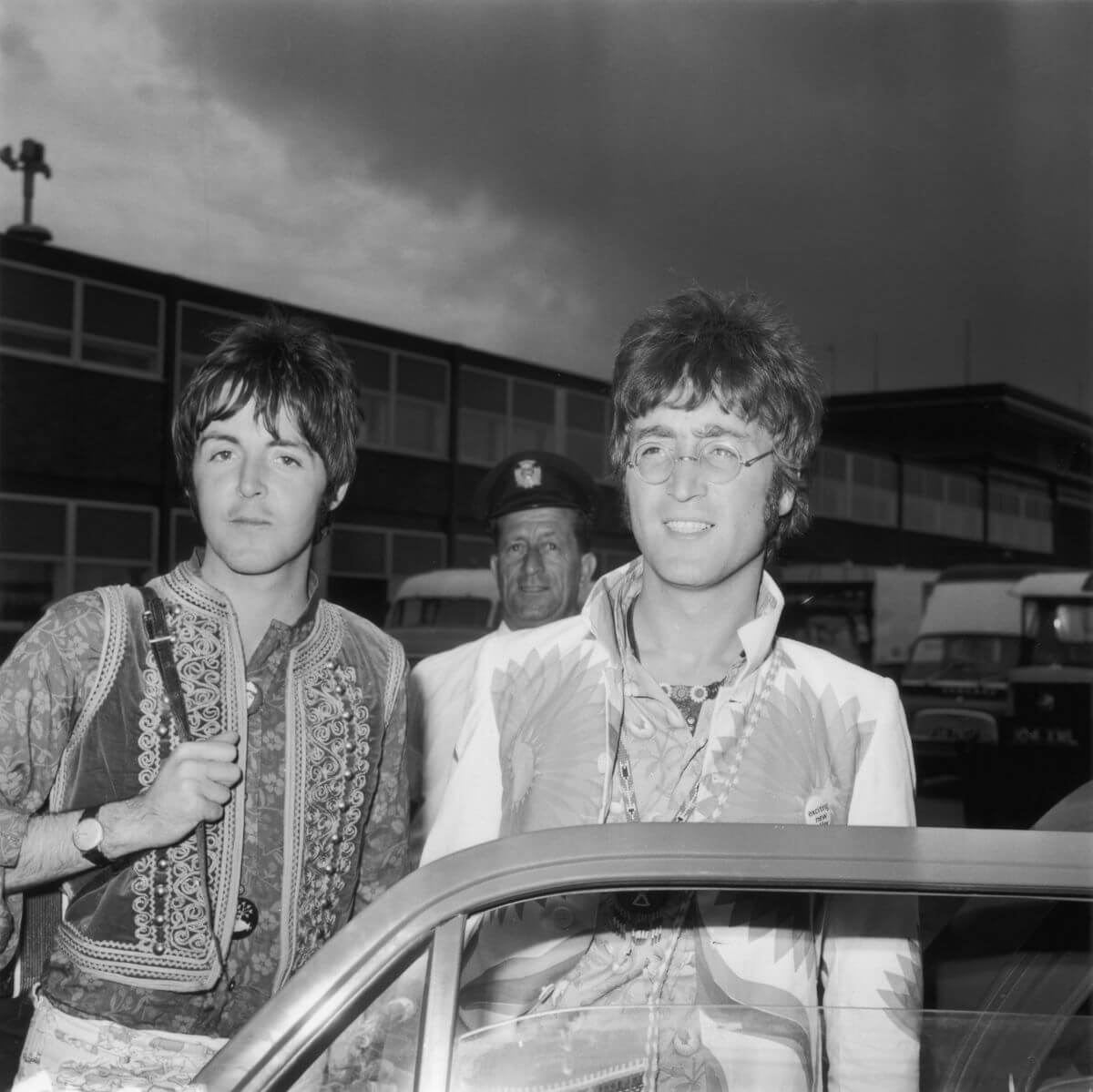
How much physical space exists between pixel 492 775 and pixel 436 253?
A: 230 cm

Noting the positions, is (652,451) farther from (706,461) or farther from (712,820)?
(712,820)

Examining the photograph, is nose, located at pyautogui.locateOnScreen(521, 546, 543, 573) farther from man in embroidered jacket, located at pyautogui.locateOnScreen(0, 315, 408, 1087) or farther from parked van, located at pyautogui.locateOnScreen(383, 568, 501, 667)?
parked van, located at pyautogui.locateOnScreen(383, 568, 501, 667)

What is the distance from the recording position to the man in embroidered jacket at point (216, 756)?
1.15 meters

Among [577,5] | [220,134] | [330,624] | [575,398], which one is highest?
[577,5]

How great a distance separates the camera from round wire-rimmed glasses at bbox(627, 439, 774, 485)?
1.27 meters

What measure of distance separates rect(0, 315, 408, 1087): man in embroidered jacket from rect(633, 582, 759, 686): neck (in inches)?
13.2

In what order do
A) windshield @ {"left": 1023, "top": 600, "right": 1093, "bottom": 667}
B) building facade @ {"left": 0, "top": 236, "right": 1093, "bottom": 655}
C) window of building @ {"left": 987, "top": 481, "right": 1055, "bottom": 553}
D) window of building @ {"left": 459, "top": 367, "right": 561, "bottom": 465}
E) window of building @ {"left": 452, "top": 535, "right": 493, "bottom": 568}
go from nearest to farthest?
1. building facade @ {"left": 0, "top": 236, "right": 1093, "bottom": 655}
2. window of building @ {"left": 459, "top": 367, "right": 561, "bottom": 465}
3. window of building @ {"left": 452, "top": 535, "right": 493, "bottom": 568}
4. windshield @ {"left": 1023, "top": 600, "right": 1093, "bottom": 667}
5. window of building @ {"left": 987, "top": 481, "right": 1055, "bottom": 553}

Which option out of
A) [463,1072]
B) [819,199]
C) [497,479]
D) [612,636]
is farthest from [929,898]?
[819,199]

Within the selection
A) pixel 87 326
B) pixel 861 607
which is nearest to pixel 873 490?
pixel 861 607

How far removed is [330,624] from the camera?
1.38 m

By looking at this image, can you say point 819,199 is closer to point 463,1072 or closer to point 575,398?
point 575,398

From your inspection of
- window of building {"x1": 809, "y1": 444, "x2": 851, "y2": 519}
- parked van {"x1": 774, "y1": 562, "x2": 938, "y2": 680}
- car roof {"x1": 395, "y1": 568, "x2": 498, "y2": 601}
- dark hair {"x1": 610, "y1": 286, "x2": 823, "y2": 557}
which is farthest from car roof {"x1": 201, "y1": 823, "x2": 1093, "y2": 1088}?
parked van {"x1": 774, "y1": 562, "x2": 938, "y2": 680}

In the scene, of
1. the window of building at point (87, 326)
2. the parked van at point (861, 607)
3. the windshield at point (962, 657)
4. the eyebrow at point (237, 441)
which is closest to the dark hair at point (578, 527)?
the eyebrow at point (237, 441)

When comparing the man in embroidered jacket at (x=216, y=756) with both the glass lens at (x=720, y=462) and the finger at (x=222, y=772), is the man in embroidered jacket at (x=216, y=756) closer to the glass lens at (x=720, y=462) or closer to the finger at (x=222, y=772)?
the finger at (x=222, y=772)
